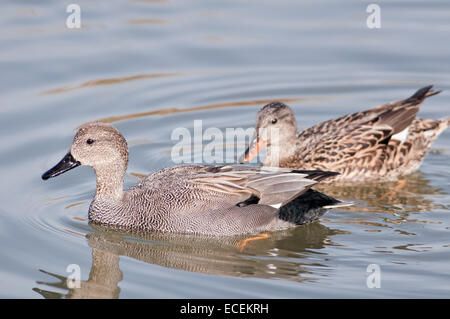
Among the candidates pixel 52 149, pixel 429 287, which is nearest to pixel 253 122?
pixel 52 149

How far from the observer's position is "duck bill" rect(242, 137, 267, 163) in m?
10.6

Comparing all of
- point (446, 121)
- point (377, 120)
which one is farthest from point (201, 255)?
point (446, 121)

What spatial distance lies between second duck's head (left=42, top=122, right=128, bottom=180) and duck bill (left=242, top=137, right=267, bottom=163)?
191 centimetres

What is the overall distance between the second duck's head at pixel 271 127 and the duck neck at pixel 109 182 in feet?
6.58

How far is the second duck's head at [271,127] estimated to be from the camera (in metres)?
10.7

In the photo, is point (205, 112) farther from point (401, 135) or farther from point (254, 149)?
point (401, 135)

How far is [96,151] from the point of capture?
9.14m

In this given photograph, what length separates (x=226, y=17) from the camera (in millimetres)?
14422

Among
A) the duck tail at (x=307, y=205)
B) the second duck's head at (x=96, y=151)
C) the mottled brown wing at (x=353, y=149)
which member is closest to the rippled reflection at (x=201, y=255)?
the duck tail at (x=307, y=205)

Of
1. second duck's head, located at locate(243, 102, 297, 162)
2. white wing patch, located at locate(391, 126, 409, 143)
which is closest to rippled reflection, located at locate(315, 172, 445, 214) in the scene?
white wing patch, located at locate(391, 126, 409, 143)

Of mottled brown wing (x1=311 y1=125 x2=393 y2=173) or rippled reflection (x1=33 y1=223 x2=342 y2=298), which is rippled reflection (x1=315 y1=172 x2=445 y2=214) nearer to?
mottled brown wing (x1=311 y1=125 x2=393 y2=173)

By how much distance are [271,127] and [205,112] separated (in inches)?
67.3

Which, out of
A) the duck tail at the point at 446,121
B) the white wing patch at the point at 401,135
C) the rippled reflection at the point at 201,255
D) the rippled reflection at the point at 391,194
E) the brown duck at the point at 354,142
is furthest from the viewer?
the duck tail at the point at 446,121

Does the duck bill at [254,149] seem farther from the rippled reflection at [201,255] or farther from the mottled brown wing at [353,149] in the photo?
the rippled reflection at [201,255]
